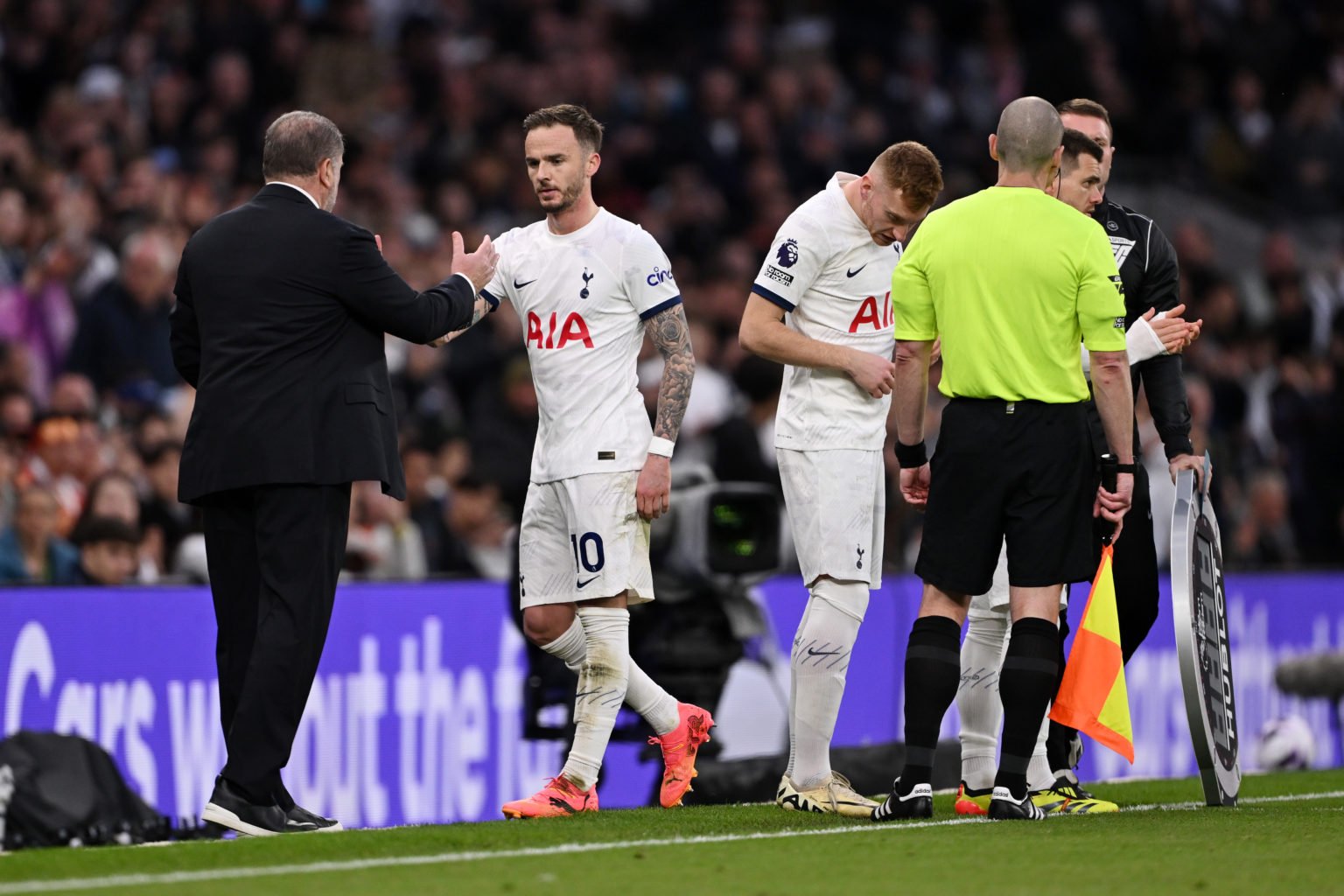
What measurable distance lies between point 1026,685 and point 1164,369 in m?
1.52

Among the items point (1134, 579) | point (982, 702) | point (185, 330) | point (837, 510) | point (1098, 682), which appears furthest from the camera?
point (1134, 579)

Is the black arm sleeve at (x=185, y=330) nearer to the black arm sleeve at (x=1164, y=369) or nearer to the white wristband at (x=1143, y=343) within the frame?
the white wristband at (x=1143, y=343)

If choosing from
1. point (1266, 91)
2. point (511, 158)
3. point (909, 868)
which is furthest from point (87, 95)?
point (1266, 91)

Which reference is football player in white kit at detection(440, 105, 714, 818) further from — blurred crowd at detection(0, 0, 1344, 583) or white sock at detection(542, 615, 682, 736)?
blurred crowd at detection(0, 0, 1344, 583)

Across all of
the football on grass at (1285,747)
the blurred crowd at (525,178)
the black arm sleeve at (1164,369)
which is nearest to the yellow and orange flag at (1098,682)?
the black arm sleeve at (1164,369)

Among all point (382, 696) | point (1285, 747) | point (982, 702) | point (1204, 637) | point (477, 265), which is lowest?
point (1285, 747)

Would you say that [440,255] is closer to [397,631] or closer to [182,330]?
[397,631]

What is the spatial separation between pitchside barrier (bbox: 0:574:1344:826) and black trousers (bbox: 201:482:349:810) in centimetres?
210

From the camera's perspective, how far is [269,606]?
6.51 m

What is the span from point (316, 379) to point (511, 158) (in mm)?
10168

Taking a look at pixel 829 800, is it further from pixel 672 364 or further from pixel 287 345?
pixel 287 345

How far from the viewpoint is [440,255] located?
14.4 meters

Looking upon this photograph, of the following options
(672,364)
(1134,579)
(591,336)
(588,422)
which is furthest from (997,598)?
(591,336)

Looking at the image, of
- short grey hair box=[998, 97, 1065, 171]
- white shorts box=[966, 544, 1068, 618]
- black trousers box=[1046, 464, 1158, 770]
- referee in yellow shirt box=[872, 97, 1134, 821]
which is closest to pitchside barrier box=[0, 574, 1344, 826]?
black trousers box=[1046, 464, 1158, 770]
